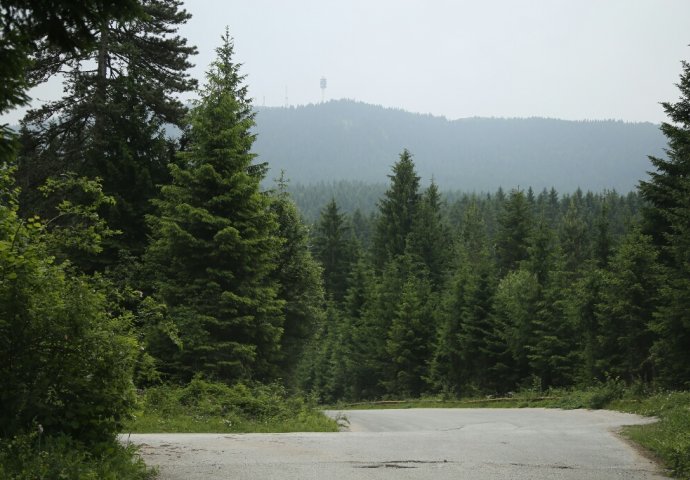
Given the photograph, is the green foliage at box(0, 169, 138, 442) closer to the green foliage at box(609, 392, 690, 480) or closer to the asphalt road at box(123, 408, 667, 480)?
the asphalt road at box(123, 408, 667, 480)

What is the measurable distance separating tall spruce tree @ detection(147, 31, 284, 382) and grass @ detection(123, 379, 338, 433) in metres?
1.74

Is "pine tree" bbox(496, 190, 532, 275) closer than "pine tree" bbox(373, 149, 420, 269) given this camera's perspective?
Yes

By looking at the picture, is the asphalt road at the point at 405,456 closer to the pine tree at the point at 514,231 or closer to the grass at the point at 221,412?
the grass at the point at 221,412

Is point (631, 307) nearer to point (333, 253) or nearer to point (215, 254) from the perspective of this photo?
point (215, 254)

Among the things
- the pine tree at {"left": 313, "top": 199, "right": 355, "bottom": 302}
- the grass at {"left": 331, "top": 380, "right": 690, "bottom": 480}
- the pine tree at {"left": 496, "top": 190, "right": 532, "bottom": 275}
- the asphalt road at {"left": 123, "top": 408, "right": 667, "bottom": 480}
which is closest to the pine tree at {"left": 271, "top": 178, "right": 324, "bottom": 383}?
the grass at {"left": 331, "top": 380, "right": 690, "bottom": 480}

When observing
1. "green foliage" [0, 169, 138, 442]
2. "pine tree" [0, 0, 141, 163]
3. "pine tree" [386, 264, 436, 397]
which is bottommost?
"pine tree" [386, 264, 436, 397]

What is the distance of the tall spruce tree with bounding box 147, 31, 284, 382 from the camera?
63.3ft

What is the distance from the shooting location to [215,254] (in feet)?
64.8

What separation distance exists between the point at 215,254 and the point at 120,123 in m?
8.61

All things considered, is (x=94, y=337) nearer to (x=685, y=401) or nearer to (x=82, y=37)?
(x=82, y=37)

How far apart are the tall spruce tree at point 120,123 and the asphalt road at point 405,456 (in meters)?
13.7

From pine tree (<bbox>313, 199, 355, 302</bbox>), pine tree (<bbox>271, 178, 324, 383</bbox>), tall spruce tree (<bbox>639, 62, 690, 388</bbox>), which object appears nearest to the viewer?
tall spruce tree (<bbox>639, 62, 690, 388</bbox>)

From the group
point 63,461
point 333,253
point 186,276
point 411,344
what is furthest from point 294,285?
point 333,253

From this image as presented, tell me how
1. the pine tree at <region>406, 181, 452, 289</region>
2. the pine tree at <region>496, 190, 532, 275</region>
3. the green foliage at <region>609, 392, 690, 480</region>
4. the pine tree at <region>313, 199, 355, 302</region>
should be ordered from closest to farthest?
the green foliage at <region>609, 392, 690, 480</region>, the pine tree at <region>496, 190, 532, 275</region>, the pine tree at <region>406, 181, 452, 289</region>, the pine tree at <region>313, 199, 355, 302</region>
